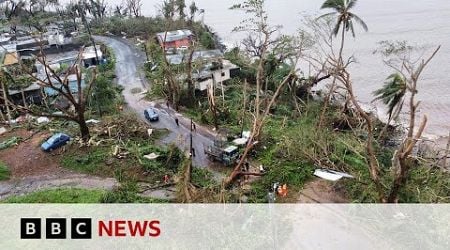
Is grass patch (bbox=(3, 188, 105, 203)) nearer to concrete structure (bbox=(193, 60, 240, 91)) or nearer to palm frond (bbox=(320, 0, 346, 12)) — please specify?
concrete structure (bbox=(193, 60, 240, 91))

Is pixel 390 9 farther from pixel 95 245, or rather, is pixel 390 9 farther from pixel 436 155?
pixel 95 245

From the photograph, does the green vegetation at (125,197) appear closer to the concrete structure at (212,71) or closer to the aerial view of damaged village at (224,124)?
the aerial view of damaged village at (224,124)

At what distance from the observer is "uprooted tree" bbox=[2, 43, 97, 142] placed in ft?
73.8

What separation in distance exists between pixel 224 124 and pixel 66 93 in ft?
29.8

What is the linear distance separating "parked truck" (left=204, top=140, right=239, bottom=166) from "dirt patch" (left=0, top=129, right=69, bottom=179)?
6.78 meters

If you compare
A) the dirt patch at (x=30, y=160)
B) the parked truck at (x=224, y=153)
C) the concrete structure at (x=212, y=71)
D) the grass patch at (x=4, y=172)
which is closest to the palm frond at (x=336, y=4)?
the concrete structure at (x=212, y=71)

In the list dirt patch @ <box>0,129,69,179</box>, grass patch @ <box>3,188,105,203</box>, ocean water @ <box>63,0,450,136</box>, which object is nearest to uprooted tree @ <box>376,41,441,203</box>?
ocean water @ <box>63,0,450,136</box>

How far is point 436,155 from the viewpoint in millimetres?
22906

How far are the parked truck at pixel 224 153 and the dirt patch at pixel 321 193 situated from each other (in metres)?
3.77

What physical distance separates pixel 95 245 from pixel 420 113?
26.8m

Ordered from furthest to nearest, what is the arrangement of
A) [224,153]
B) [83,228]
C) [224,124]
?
[224,124] → [224,153] → [83,228]

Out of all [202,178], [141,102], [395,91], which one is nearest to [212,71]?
[141,102]

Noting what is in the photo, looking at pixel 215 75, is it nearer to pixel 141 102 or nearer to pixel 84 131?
pixel 141 102

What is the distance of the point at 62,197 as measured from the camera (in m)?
19.0
